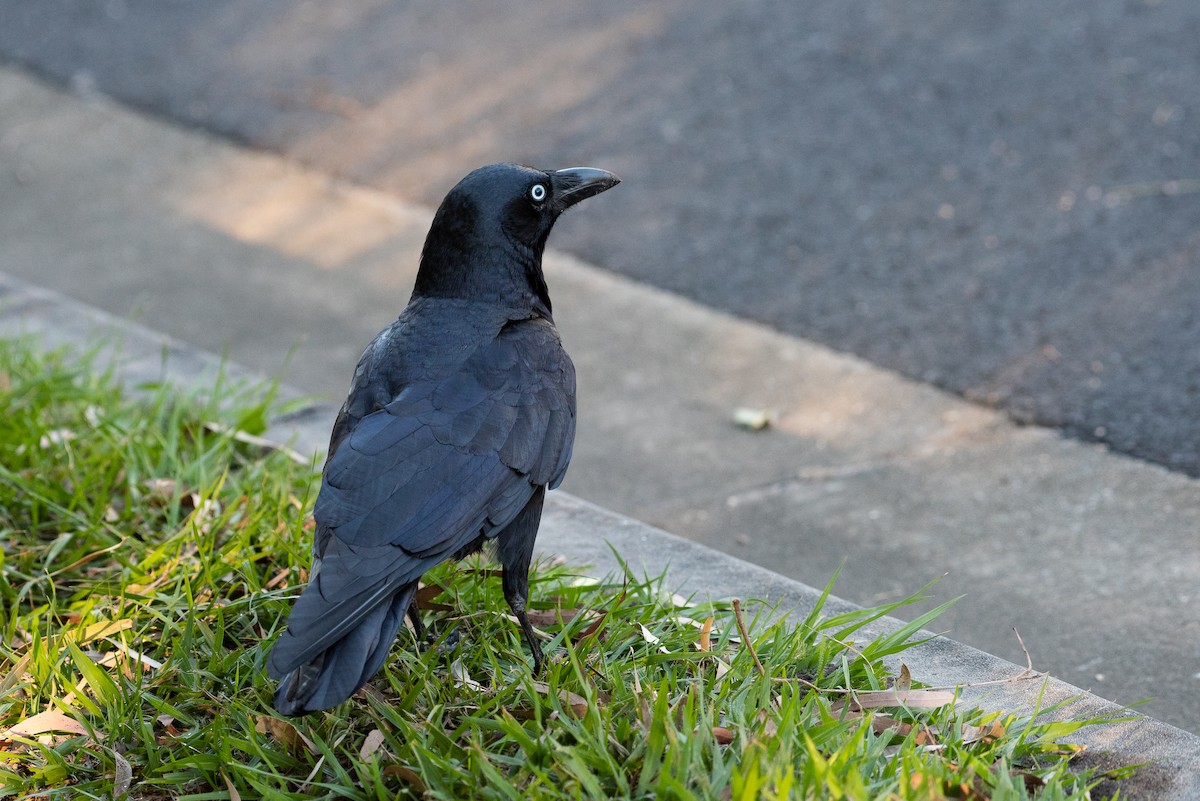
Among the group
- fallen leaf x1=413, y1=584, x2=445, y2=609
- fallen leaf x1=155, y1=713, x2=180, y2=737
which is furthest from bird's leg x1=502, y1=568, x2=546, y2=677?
fallen leaf x1=155, y1=713, x2=180, y2=737

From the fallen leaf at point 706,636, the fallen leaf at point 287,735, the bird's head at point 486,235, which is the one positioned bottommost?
the fallen leaf at point 287,735

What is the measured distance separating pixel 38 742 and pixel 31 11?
6709 millimetres

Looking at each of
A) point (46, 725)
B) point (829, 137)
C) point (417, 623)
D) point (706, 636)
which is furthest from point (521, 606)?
point (829, 137)

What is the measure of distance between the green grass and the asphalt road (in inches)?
77.2

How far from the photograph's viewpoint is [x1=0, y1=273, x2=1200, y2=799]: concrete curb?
249 cm

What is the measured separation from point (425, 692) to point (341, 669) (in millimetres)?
359

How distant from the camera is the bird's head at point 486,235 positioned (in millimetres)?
3049

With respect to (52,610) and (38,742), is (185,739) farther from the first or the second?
(52,610)

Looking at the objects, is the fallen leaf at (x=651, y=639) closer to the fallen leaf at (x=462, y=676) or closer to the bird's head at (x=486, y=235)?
the fallen leaf at (x=462, y=676)

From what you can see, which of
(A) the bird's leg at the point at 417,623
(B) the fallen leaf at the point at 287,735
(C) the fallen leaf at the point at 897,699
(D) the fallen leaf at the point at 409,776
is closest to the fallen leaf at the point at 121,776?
(B) the fallen leaf at the point at 287,735

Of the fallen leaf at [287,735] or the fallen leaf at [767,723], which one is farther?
the fallen leaf at [287,735]

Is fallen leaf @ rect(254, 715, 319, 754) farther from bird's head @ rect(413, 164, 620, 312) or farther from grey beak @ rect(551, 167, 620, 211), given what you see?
grey beak @ rect(551, 167, 620, 211)

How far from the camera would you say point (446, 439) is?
2645 millimetres

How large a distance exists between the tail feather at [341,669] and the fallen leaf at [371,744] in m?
0.18
